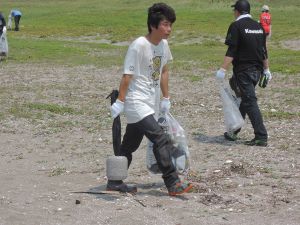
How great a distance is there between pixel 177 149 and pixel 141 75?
3.22ft

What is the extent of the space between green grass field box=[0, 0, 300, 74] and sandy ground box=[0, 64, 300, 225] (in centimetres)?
624

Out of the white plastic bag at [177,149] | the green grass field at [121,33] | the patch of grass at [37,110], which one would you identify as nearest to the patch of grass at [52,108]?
the patch of grass at [37,110]

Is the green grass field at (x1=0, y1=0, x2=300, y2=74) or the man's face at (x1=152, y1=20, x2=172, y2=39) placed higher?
the man's face at (x1=152, y1=20, x2=172, y2=39)

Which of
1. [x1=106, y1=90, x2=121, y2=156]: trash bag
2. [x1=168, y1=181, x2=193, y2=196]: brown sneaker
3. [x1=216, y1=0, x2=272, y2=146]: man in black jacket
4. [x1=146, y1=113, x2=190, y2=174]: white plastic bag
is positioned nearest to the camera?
[x1=168, y1=181, x2=193, y2=196]: brown sneaker

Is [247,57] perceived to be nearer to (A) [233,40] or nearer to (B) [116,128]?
(A) [233,40]

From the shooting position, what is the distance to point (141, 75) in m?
7.02

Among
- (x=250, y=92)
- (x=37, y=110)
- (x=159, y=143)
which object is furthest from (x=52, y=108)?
(x=159, y=143)

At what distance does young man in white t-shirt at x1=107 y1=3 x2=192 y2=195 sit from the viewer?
692 centimetres

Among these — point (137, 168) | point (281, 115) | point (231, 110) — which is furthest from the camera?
point (281, 115)

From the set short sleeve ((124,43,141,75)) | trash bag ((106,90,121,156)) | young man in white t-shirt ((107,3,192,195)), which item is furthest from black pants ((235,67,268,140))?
short sleeve ((124,43,141,75))

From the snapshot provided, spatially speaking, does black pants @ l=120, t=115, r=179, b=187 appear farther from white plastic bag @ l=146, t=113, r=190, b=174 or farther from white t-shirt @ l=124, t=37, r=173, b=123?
white plastic bag @ l=146, t=113, r=190, b=174

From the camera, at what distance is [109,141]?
10.3 metres

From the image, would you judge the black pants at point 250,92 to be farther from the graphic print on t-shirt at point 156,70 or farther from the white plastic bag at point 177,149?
the graphic print on t-shirt at point 156,70

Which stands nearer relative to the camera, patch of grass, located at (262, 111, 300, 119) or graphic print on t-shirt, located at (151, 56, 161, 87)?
graphic print on t-shirt, located at (151, 56, 161, 87)
